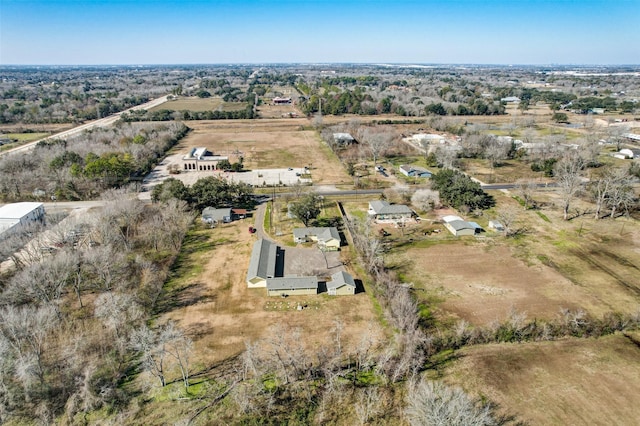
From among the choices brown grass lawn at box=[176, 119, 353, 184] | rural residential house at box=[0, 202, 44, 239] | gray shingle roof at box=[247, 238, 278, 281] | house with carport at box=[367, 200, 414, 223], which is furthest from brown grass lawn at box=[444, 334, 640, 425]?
rural residential house at box=[0, 202, 44, 239]

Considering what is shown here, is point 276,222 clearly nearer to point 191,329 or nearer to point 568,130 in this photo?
point 191,329

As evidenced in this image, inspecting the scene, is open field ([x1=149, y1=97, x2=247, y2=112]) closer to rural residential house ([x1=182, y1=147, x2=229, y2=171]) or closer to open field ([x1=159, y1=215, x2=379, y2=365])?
rural residential house ([x1=182, y1=147, x2=229, y2=171])

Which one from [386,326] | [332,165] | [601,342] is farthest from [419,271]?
[332,165]

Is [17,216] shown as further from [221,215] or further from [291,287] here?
[291,287]

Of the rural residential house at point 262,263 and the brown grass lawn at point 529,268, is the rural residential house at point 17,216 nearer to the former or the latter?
the rural residential house at point 262,263

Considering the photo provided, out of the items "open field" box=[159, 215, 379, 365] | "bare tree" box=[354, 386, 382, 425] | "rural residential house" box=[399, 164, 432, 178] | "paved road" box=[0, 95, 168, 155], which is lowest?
"bare tree" box=[354, 386, 382, 425]

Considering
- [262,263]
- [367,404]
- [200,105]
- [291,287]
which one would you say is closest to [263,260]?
[262,263]

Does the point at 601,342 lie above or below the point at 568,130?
below
